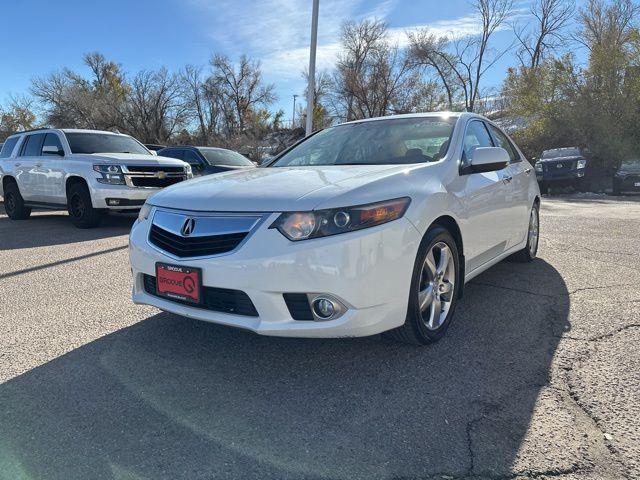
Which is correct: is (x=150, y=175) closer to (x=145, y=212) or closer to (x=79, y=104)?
(x=145, y=212)

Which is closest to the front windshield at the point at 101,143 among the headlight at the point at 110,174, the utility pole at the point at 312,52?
the headlight at the point at 110,174

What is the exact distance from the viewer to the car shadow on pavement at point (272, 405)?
204 cm

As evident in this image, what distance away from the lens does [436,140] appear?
3717 millimetres

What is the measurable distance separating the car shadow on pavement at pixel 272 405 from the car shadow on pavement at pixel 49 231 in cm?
466

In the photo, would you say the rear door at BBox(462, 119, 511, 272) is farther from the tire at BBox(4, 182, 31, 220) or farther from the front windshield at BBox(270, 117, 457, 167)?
the tire at BBox(4, 182, 31, 220)

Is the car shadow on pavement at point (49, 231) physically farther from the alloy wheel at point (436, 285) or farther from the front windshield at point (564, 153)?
the front windshield at point (564, 153)

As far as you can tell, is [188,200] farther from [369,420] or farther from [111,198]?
[111,198]

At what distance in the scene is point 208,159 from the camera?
12.5 m

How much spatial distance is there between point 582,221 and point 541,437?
27.1 ft

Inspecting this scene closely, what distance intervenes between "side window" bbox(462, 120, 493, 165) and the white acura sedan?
0.08 meters

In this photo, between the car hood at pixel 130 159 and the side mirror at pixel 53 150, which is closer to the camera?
the car hood at pixel 130 159

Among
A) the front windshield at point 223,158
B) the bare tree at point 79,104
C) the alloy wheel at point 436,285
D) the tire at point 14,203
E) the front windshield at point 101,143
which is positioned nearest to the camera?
the alloy wheel at point 436,285

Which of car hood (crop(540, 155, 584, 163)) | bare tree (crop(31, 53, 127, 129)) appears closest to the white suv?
car hood (crop(540, 155, 584, 163))

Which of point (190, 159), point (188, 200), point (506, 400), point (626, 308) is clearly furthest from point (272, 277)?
point (190, 159)
